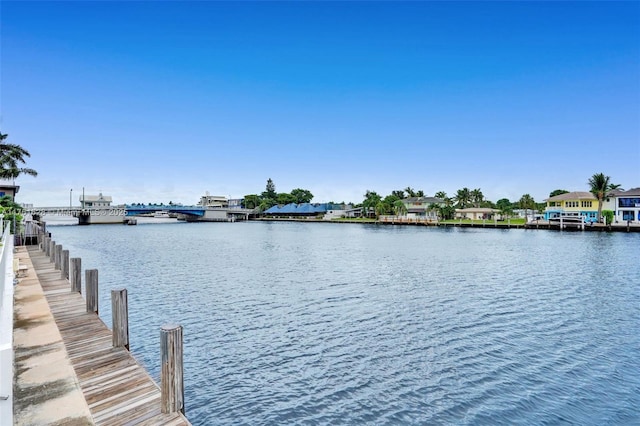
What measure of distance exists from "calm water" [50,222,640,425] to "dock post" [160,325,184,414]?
2.58 meters

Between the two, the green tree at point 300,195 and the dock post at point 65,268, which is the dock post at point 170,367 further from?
the green tree at point 300,195

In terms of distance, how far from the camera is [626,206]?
7769 cm

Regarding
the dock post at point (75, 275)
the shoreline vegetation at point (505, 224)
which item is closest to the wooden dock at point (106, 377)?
the dock post at point (75, 275)

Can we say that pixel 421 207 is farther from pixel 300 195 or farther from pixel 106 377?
pixel 106 377

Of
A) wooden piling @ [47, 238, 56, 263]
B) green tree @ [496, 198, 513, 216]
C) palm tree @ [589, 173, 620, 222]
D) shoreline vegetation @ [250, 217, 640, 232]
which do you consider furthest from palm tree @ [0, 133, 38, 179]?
green tree @ [496, 198, 513, 216]

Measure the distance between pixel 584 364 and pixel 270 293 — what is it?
46.8ft

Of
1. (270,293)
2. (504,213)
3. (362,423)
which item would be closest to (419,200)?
(504,213)

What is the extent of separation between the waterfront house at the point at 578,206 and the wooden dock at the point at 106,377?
91.5m

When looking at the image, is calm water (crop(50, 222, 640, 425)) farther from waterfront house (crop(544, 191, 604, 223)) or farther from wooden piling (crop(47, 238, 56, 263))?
waterfront house (crop(544, 191, 604, 223))

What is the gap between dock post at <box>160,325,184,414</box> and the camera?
6047 millimetres

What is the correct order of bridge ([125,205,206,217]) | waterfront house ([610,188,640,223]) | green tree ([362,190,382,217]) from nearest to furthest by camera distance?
waterfront house ([610,188,640,223]) → bridge ([125,205,206,217]) → green tree ([362,190,382,217])

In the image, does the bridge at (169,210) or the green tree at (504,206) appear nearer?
the green tree at (504,206)

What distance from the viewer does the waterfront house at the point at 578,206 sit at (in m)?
80.5

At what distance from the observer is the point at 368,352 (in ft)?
40.0
